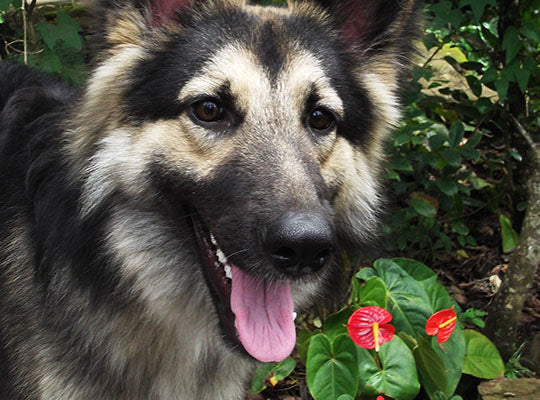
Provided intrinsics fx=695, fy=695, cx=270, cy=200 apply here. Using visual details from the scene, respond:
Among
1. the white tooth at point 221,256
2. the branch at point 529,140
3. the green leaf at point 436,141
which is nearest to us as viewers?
the white tooth at point 221,256

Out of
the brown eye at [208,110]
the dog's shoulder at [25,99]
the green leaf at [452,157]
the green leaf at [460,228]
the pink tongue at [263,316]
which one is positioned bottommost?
the green leaf at [460,228]

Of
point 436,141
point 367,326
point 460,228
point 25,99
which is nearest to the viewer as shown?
point 367,326

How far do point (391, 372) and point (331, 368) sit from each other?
30 centimetres

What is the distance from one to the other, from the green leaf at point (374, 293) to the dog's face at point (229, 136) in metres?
0.60

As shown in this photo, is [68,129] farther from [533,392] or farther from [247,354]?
[533,392]

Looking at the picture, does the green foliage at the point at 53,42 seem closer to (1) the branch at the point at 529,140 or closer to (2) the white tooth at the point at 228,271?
(2) the white tooth at the point at 228,271

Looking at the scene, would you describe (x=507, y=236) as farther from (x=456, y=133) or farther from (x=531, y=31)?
(x=531, y=31)

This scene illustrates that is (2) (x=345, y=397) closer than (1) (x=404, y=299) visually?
Yes

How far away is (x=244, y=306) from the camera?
2.51 metres

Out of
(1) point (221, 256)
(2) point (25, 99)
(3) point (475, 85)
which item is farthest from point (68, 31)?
(3) point (475, 85)

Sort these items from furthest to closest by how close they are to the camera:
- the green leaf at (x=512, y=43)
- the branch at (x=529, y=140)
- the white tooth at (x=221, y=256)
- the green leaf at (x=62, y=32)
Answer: the branch at (x=529, y=140) → the green leaf at (x=512, y=43) → the green leaf at (x=62, y=32) → the white tooth at (x=221, y=256)

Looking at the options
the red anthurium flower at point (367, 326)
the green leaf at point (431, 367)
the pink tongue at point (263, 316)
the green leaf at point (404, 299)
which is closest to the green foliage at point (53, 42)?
the pink tongue at point (263, 316)

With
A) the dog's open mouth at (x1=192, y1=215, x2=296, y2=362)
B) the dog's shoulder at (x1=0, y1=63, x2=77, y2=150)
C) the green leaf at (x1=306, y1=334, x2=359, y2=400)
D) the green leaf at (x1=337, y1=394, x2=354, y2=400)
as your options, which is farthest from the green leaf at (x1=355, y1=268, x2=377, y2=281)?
the dog's shoulder at (x1=0, y1=63, x2=77, y2=150)

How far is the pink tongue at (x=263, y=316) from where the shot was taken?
2479mm
